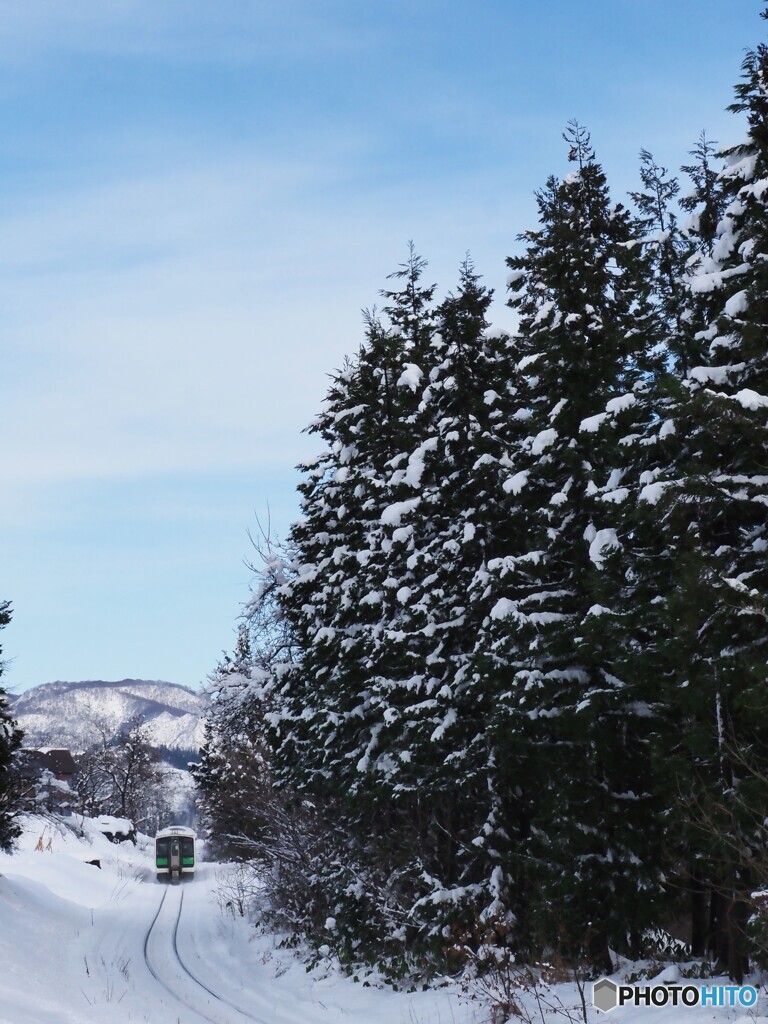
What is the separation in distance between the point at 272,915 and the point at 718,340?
73.4 ft

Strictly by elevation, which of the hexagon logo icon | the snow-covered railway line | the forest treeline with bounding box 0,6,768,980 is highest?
the forest treeline with bounding box 0,6,768,980

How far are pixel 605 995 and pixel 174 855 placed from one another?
5189 centimetres

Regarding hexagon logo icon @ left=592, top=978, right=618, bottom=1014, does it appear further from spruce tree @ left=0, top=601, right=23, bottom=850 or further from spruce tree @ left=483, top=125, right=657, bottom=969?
spruce tree @ left=0, top=601, right=23, bottom=850

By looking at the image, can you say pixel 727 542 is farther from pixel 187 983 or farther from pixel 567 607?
pixel 187 983

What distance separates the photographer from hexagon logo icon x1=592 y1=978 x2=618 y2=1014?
1312cm

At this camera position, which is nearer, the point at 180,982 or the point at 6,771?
the point at 180,982

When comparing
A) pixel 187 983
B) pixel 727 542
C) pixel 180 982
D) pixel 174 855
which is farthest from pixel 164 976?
pixel 174 855

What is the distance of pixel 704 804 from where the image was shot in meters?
13.1

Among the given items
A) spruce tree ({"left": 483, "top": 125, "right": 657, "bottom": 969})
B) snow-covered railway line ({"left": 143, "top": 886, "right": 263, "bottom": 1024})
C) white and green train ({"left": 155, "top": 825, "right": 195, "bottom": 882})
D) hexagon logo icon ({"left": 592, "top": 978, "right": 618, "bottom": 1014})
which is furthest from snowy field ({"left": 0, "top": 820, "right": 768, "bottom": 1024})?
white and green train ({"left": 155, "top": 825, "right": 195, "bottom": 882})

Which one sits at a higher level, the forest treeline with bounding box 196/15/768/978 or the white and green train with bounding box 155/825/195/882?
the forest treeline with bounding box 196/15/768/978

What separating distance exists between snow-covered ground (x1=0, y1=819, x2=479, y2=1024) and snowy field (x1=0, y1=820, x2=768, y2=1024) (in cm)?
4

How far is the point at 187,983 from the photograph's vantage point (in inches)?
819

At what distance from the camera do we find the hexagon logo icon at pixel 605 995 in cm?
1312

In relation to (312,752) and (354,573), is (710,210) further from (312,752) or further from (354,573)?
(312,752)
